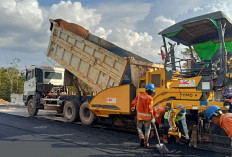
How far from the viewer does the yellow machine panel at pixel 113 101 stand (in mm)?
6234

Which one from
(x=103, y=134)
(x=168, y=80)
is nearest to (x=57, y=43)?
(x=103, y=134)

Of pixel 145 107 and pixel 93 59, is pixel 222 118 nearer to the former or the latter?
pixel 145 107

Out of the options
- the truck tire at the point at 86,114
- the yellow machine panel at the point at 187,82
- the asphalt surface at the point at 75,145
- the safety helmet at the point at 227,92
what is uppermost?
the yellow machine panel at the point at 187,82

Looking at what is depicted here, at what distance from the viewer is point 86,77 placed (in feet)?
26.3

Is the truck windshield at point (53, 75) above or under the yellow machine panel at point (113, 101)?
above

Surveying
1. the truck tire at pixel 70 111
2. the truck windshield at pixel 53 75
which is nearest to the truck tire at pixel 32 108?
the truck windshield at pixel 53 75

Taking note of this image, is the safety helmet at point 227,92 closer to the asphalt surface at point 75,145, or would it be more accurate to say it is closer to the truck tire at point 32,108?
the asphalt surface at point 75,145

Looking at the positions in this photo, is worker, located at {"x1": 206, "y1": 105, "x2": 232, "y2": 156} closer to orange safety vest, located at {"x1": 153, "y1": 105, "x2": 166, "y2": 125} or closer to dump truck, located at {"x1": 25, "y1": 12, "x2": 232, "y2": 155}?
dump truck, located at {"x1": 25, "y1": 12, "x2": 232, "y2": 155}

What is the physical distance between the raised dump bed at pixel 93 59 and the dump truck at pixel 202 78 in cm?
121

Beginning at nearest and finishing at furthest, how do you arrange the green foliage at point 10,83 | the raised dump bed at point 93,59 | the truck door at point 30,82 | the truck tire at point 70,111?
the raised dump bed at point 93,59
the truck tire at point 70,111
the truck door at point 30,82
the green foliage at point 10,83

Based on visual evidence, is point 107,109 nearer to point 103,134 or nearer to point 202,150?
point 103,134

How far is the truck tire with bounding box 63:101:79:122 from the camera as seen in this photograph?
837 cm

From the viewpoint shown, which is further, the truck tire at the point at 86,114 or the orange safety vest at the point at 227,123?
the truck tire at the point at 86,114

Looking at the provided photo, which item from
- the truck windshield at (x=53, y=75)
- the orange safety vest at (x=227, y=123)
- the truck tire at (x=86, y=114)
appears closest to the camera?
the orange safety vest at (x=227, y=123)
